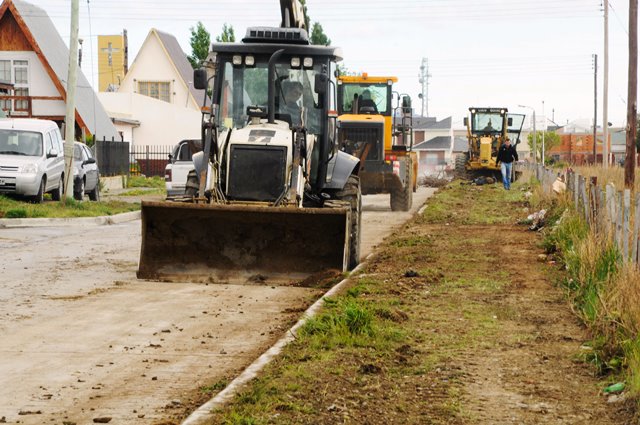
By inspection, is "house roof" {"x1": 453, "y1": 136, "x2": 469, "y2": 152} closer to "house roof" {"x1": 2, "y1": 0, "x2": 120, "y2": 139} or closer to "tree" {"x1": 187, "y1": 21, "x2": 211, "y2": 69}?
"tree" {"x1": 187, "y1": 21, "x2": 211, "y2": 69}

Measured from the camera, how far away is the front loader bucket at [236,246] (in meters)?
14.2

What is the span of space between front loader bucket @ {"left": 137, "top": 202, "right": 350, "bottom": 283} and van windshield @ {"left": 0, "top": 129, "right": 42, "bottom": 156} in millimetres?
14842

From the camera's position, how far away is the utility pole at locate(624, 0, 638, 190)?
2872 cm

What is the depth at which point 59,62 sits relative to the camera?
49344mm

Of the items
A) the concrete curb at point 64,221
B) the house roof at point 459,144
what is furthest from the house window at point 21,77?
→ the house roof at point 459,144

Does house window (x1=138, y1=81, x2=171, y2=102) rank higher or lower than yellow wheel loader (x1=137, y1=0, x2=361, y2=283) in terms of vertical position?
higher

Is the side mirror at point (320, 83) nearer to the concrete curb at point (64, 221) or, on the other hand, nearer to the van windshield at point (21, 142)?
the concrete curb at point (64, 221)

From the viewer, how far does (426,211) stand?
2894cm

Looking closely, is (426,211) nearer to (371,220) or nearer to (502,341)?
(371,220)

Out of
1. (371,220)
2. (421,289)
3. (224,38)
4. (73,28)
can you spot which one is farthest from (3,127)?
(224,38)

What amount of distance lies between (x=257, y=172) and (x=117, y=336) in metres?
5.10

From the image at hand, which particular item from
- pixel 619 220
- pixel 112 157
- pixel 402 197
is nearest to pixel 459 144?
pixel 112 157

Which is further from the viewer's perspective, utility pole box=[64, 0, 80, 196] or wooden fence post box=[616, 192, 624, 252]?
utility pole box=[64, 0, 80, 196]

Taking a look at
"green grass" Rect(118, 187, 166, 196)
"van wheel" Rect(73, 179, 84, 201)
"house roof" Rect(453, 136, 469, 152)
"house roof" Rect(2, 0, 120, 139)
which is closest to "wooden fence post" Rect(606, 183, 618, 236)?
"van wheel" Rect(73, 179, 84, 201)
